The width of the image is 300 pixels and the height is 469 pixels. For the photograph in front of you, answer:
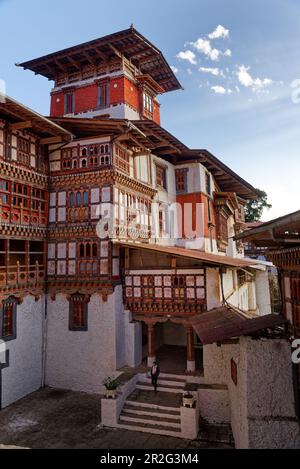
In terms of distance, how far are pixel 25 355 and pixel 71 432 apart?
5112 mm

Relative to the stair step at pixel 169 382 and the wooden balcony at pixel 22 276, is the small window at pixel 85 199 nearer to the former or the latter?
the wooden balcony at pixel 22 276

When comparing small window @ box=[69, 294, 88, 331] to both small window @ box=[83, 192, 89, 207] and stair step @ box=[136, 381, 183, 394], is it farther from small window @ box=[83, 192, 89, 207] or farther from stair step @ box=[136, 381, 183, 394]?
small window @ box=[83, 192, 89, 207]

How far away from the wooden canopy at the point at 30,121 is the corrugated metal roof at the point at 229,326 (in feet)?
38.5

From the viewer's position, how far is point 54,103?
25.0 meters

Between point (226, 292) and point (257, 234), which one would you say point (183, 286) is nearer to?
point (226, 292)

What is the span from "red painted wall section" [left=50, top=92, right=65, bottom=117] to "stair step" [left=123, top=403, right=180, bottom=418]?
20.2 meters

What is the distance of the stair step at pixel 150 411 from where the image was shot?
13.2 metres

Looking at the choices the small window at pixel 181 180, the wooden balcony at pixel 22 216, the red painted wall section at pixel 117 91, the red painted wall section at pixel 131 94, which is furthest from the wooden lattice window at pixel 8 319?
the red painted wall section at pixel 131 94

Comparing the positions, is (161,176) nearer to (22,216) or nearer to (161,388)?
(22,216)

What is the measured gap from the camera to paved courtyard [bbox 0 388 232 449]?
11.8 m

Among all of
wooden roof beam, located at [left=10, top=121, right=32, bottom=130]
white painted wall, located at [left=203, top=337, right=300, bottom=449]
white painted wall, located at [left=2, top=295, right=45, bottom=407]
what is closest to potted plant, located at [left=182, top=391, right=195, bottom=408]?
white painted wall, located at [left=203, top=337, right=300, bottom=449]

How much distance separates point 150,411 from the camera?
44.2ft

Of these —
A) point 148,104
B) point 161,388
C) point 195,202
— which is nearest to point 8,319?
point 161,388
